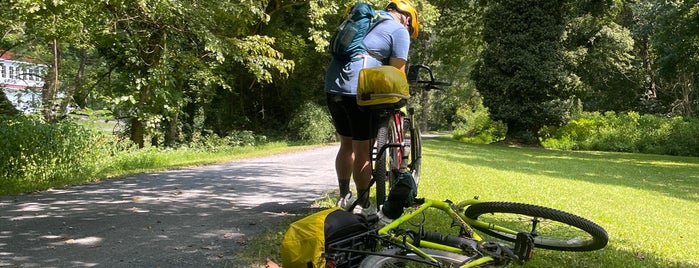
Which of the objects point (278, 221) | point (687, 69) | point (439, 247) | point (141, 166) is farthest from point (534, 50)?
point (439, 247)

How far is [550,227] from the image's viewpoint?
2.55 metres

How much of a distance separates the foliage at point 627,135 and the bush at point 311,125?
31.4 feet

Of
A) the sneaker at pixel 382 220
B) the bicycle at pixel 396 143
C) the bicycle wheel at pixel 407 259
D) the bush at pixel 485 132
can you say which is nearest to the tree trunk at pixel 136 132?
the bicycle at pixel 396 143

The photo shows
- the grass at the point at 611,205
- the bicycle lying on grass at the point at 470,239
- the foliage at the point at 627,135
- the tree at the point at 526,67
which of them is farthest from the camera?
the tree at the point at 526,67

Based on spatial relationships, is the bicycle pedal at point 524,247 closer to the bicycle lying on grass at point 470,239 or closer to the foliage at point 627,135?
the bicycle lying on grass at point 470,239

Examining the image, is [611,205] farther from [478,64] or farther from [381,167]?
[478,64]

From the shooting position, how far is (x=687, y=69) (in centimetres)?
2253

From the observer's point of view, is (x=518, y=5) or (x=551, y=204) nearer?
(x=551, y=204)

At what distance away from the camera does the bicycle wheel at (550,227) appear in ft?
7.84

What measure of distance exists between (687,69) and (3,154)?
25.6 m

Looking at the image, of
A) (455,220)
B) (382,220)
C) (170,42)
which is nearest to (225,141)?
(170,42)

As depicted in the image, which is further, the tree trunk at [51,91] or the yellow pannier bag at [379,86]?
the tree trunk at [51,91]

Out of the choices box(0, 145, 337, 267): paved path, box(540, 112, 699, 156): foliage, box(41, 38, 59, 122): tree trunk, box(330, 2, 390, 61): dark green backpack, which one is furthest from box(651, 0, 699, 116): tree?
box(41, 38, 59, 122): tree trunk

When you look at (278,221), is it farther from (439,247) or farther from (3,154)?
(3,154)
